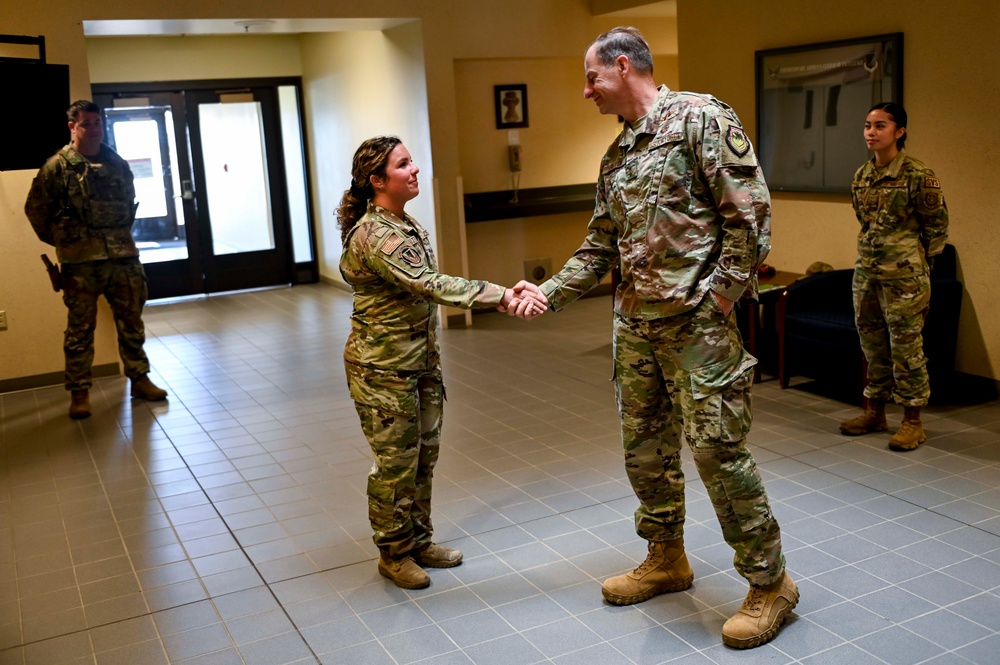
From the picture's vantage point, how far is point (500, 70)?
8.74 meters

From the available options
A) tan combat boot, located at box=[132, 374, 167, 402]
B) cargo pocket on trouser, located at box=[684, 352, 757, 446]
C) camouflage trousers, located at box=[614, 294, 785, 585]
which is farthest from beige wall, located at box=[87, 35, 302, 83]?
cargo pocket on trouser, located at box=[684, 352, 757, 446]

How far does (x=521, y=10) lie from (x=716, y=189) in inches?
246

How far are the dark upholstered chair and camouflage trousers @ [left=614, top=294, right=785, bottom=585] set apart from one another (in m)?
2.69

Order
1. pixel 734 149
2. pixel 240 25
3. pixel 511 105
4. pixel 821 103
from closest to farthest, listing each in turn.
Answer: pixel 734 149 → pixel 821 103 → pixel 240 25 → pixel 511 105

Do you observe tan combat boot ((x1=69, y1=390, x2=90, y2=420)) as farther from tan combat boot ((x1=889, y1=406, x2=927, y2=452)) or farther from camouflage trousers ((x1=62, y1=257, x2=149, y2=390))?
tan combat boot ((x1=889, y1=406, x2=927, y2=452))

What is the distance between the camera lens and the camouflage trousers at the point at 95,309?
6152mm

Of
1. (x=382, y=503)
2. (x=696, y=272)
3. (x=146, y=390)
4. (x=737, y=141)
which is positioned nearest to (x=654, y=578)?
(x=382, y=503)

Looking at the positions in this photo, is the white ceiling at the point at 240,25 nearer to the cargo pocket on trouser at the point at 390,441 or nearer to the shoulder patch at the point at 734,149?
the cargo pocket on trouser at the point at 390,441

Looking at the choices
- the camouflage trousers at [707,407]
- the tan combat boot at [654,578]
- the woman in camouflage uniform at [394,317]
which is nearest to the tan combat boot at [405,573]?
the woman in camouflage uniform at [394,317]

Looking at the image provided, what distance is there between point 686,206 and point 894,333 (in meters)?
2.27

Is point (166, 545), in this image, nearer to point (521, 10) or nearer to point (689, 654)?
point (689, 654)

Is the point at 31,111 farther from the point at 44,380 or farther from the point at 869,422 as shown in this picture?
the point at 869,422

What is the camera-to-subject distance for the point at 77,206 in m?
6.09

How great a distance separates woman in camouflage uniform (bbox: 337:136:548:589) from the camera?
3205 millimetres
